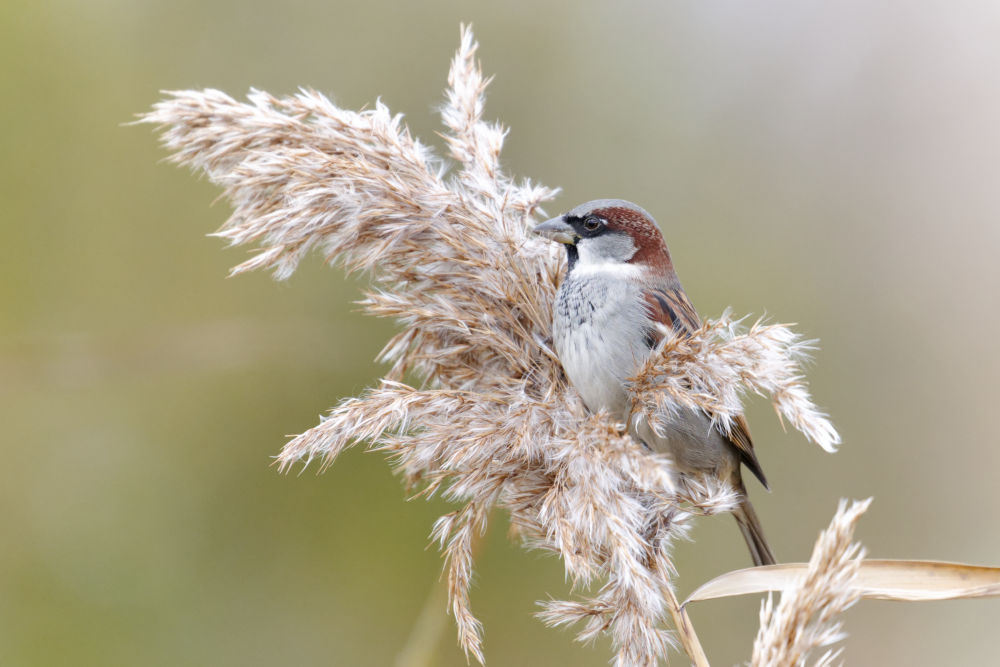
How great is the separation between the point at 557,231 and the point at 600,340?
0.90ft

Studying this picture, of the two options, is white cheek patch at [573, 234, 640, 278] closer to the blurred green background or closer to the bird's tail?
the bird's tail

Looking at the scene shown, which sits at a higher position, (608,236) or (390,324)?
(608,236)

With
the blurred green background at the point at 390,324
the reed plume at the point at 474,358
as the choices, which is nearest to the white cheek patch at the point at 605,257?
the reed plume at the point at 474,358

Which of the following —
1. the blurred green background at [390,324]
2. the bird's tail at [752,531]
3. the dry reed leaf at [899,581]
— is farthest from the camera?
the blurred green background at [390,324]

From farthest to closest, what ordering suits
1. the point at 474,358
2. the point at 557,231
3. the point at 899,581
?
the point at 557,231, the point at 474,358, the point at 899,581

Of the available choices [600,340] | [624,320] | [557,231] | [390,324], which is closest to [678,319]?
[624,320]

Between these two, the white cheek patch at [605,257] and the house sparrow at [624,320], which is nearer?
the house sparrow at [624,320]

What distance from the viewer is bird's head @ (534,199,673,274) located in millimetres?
1943

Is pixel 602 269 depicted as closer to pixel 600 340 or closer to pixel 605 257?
pixel 605 257

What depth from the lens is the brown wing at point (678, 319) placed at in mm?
1916

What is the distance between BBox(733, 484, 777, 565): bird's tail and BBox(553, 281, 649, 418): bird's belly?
0.51m

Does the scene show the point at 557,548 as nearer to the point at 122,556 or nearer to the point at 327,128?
the point at 327,128

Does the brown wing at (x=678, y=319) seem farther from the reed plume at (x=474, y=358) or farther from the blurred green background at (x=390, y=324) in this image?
the blurred green background at (x=390, y=324)

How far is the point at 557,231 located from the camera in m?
1.90
